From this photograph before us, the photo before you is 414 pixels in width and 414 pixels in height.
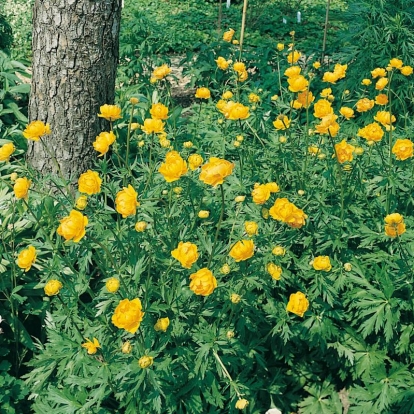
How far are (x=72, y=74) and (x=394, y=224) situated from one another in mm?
1732

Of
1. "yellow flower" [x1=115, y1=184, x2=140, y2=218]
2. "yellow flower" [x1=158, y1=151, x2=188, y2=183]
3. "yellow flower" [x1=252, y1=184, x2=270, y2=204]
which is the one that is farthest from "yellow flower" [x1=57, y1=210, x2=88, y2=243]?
"yellow flower" [x1=252, y1=184, x2=270, y2=204]

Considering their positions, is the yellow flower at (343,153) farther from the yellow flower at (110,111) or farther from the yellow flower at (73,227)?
the yellow flower at (73,227)

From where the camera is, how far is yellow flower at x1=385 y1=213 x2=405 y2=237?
202 centimetres

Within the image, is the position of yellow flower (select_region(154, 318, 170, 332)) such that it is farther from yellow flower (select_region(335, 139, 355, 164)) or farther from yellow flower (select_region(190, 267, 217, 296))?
yellow flower (select_region(335, 139, 355, 164))

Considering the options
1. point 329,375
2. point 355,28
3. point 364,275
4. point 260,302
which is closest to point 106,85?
point 260,302

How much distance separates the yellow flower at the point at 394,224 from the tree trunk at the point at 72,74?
1.61 metres

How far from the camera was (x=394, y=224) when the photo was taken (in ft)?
6.76

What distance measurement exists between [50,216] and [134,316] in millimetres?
919

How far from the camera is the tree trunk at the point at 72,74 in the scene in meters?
2.71

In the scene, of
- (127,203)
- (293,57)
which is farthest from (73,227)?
(293,57)

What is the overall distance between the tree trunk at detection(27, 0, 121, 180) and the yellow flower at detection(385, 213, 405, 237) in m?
1.61

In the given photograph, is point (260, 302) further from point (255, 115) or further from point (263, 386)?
point (255, 115)

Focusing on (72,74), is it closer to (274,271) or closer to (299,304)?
(274,271)

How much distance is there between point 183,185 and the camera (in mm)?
2490
